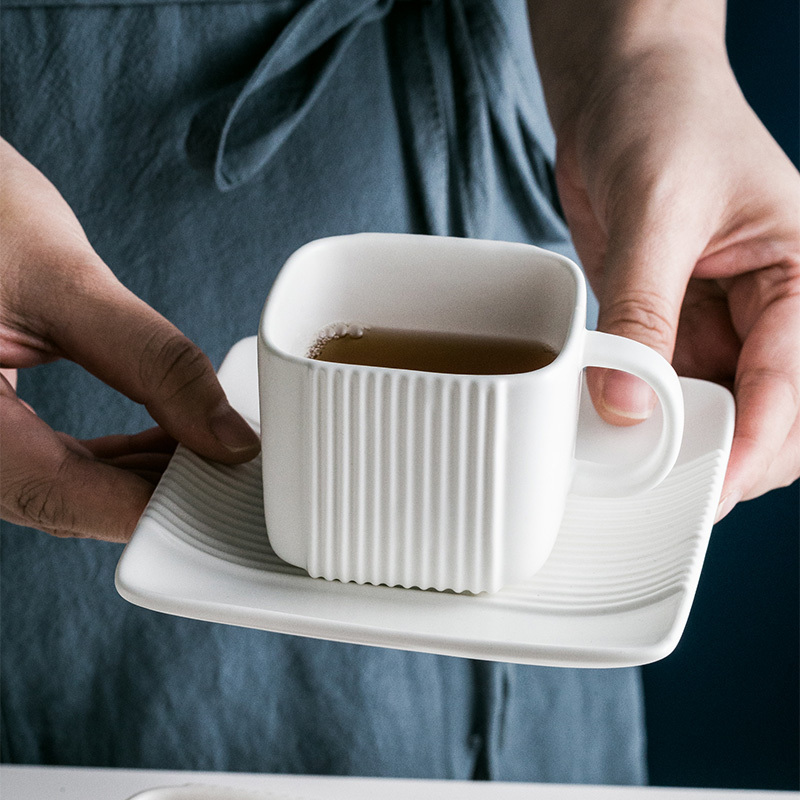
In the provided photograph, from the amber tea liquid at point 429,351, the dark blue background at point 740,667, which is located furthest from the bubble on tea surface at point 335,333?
the dark blue background at point 740,667

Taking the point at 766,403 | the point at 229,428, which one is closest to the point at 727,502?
the point at 766,403

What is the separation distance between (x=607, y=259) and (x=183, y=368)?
27 centimetres

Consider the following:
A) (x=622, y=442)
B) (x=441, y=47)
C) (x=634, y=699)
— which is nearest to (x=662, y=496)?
(x=622, y=442)

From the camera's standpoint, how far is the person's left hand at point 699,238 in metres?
0.53

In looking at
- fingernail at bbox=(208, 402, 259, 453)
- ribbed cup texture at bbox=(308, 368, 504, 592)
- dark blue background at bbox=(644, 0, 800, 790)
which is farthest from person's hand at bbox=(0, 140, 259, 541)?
dark blue background at bbox=(644, 0, 800, 790)

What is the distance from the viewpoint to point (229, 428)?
478 mm

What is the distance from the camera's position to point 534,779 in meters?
0.99

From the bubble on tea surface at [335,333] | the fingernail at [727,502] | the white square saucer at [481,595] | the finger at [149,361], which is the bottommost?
the fingernail at [727,502]

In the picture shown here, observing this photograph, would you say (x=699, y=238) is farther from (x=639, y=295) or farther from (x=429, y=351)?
(x=429, y=351)

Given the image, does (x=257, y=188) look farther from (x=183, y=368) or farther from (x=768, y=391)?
(x=768, y=391)

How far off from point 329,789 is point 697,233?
1.47ft

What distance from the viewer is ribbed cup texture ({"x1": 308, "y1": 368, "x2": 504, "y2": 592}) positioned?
0.37 metres

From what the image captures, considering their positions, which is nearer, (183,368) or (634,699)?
(183,368)

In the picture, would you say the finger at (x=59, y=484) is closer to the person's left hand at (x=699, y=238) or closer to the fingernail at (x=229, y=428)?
the fingernail at (x=229, y=428)
